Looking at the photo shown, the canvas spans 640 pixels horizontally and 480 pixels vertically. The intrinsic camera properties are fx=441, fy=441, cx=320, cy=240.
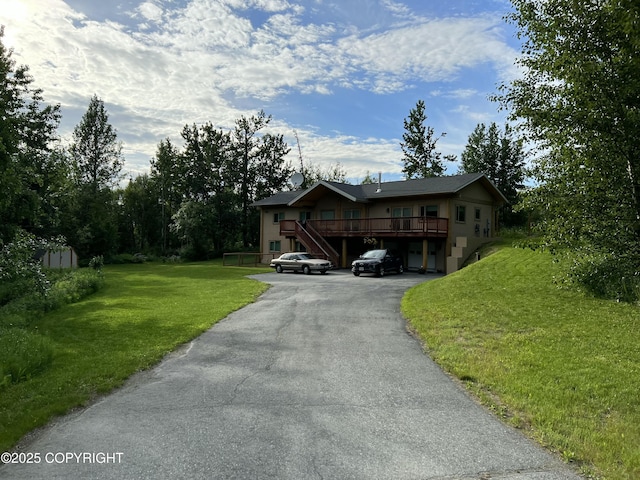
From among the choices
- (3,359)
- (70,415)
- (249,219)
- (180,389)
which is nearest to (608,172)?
(180,389)

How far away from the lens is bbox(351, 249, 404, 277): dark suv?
23828 mm

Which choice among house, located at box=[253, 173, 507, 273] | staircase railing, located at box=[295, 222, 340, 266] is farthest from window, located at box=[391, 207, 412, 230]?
staircase railing, located at box=[295, 222, 340, 266]

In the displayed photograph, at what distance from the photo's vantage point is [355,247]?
1280 inches

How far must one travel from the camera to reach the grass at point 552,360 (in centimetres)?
454

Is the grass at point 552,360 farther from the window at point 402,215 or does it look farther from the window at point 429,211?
the window at point 429,211

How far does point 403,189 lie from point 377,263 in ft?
27.9

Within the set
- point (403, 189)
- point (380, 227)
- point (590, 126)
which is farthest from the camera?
point (403, 189)

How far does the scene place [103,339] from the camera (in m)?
9.56

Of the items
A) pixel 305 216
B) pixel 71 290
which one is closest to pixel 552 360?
pixel 71 290

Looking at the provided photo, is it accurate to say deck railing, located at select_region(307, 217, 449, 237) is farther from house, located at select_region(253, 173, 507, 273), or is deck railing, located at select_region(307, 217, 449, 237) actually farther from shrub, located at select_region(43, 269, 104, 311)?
shrub, located at select_region(43, 269, 104, 311)

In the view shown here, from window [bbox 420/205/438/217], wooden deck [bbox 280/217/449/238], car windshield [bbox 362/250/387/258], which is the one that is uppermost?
window [bbox 420/205/438/217]

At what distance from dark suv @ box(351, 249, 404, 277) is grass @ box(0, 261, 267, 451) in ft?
21.9

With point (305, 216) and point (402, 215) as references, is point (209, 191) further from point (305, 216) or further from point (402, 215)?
point (402, 215)

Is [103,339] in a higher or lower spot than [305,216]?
lower
